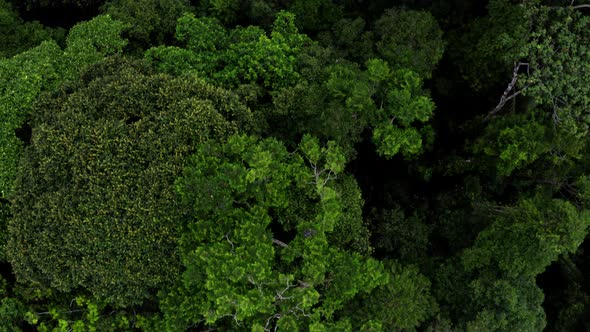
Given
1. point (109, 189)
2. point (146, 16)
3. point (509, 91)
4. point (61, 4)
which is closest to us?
point (109, 189)

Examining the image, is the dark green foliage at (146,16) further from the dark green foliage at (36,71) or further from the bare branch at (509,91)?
the bare branch at (509,91)

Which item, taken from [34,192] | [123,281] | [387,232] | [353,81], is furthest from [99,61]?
[387,232]

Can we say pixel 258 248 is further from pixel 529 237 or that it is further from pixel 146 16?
pixel 146 16

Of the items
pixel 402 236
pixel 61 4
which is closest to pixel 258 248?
pixel 402 236

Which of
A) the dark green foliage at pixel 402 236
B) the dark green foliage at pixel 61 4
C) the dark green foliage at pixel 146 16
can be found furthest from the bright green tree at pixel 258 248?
the dark green foliage at pixel 61 4

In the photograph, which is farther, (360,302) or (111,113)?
(360,302)

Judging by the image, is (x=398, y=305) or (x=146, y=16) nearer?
(x=398, y=305)

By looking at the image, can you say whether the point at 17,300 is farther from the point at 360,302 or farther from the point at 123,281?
the point at 360,302
